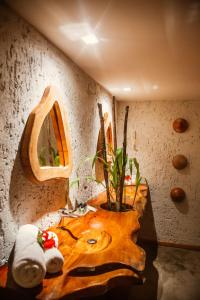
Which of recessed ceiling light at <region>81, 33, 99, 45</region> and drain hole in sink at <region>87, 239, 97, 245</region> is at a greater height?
recessed ceiling light at <region>81, 33, 99, 45</region>

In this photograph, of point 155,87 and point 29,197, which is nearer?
point 29,197

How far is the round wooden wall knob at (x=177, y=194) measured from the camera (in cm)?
449

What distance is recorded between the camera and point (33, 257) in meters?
1.12

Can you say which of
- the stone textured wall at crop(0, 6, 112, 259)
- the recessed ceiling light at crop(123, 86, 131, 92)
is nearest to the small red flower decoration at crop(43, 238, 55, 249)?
the stone textured wall at crop(0, 6, 112, 259)

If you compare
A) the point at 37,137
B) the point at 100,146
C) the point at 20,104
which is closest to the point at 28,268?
the point at 37,137

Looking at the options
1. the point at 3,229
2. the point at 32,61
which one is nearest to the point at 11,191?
the point at 3,229

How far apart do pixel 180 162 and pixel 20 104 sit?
12.0 ft

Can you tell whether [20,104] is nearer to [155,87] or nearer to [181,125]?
[155,87]

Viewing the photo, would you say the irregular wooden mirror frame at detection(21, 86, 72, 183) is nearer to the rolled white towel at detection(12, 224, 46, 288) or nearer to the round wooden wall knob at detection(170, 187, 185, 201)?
the rolled white towel at detection(12, 224, 46, 288)

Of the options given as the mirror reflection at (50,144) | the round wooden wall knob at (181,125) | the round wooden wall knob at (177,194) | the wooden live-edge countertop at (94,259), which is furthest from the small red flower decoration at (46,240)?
the round wooden wall knob at (181,125)

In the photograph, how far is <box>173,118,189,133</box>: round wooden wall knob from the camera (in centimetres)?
448

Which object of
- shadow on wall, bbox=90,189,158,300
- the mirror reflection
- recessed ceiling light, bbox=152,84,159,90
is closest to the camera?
the mirror reflection

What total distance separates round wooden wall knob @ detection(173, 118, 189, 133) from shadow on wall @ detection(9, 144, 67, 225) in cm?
316

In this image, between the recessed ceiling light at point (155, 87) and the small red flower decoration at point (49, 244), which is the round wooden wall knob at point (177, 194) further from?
the small red flower decoration at point (49, 244)
